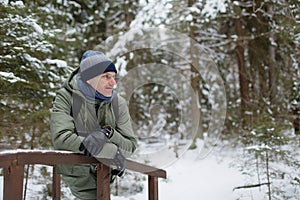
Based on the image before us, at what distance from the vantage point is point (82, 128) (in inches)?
110

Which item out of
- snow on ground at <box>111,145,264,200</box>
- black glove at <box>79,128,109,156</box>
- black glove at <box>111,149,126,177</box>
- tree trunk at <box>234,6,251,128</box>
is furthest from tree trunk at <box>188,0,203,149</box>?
black glove at <box>79,128,109,156</box>

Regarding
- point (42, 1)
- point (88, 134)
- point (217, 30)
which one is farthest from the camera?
point (217, 30)

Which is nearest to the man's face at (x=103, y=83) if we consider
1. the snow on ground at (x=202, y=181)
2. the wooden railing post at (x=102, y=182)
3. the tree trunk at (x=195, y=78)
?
the wooden railing post at (x=102, y=182)

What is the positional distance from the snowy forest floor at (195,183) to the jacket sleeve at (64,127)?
3.39 metres

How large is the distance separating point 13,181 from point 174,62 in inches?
424

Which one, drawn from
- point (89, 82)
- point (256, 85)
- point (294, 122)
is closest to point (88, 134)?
point (89, 82)

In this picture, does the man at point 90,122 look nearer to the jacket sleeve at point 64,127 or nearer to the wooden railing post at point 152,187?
the jacket sleeve at point 64,127

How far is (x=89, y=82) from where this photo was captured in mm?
2879

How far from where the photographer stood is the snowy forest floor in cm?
631

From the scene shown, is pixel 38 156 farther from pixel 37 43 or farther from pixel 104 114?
pixel 37 43

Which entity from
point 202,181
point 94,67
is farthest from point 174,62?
point 94,67

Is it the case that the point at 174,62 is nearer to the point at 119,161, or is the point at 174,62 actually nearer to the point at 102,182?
the point at 102,182

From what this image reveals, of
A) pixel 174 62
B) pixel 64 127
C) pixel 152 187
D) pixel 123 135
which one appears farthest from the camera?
pixel 174 62

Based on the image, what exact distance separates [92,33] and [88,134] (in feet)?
30.1
